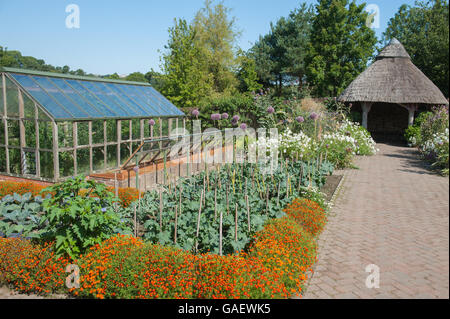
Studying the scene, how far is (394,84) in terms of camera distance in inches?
622

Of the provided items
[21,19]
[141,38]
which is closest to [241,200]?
[141,38]

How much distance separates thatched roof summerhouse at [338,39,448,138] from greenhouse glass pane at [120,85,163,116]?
9.35m

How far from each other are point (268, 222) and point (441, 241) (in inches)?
138

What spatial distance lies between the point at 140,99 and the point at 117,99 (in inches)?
50.7

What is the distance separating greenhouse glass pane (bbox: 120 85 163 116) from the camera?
12.2m

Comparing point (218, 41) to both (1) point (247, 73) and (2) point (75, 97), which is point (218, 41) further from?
(2) point (75, 97)

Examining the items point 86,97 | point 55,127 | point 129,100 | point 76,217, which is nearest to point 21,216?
point 76,217

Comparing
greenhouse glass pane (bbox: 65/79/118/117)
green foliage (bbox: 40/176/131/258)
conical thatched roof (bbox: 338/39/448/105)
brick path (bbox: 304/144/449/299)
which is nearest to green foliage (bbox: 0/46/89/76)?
greenhouse glass pane (bbox: 65/79/118/117)

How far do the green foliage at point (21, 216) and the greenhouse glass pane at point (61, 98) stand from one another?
2.97 meters

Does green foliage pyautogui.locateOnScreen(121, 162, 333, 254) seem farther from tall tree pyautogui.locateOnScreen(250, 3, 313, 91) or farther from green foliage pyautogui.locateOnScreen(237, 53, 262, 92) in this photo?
green foliage pyautogui.locateOnScreen(237, 53, 262, 92)

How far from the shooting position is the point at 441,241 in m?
1.45

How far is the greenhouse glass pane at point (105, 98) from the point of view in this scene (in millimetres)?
10609

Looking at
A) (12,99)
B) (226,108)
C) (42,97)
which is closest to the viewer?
(42,97)

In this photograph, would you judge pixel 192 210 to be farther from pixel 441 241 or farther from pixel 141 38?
pixel 441 241
